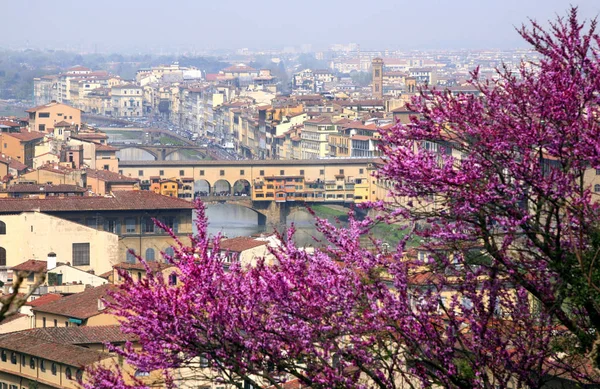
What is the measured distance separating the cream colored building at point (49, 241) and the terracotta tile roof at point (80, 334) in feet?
31.9

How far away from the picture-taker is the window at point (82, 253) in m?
23.2

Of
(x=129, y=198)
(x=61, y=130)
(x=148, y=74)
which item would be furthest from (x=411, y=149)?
(x=148, y=74)

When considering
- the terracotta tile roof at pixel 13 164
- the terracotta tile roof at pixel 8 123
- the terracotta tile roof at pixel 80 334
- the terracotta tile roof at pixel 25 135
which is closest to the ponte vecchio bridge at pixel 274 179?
the terracotta tile roof at pixel 8 123

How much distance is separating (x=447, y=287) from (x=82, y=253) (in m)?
18.8

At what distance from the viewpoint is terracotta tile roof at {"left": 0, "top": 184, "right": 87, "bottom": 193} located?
93.7 feet

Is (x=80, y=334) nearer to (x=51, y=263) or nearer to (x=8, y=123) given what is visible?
(x=51, y=263)

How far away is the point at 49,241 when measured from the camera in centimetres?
2333

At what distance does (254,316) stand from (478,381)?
67 centimetres

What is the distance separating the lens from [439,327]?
15.8ft

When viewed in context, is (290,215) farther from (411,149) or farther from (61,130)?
(411,149)

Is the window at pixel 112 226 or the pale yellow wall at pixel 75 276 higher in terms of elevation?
the pale yellow wall at pixel 75 276

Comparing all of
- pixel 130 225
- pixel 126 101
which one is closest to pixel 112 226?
pixel 130 225

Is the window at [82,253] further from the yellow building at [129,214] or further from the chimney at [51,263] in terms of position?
the chimney at [51,263]

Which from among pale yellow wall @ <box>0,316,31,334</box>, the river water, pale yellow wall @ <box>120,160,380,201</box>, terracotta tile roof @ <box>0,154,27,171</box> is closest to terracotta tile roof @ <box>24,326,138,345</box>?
pale yellow wall @ <box>0,316,31,334</box>
